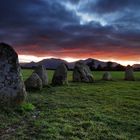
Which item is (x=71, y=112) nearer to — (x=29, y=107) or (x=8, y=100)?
(x=29, y=107)

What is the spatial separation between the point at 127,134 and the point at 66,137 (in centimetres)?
268

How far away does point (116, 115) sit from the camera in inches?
635

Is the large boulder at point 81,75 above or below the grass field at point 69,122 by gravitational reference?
above

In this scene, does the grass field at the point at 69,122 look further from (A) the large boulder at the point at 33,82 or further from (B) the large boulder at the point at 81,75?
(B) the large boulder at the point at 81,75

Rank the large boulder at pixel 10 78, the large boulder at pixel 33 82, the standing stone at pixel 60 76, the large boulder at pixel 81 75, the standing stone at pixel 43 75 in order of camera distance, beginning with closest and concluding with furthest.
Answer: the large boulder at pixel 10 78 < the large boulder at pixel 33 82 < the standing stone at pixel 43 75 < the standing stone at pixel 60 76 < the large boulder at pixel 81 75

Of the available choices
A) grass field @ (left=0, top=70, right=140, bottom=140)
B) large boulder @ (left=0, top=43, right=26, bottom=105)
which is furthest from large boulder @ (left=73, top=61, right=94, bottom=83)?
large boulder @ (left=0, top=43, right=26, bottom=105)

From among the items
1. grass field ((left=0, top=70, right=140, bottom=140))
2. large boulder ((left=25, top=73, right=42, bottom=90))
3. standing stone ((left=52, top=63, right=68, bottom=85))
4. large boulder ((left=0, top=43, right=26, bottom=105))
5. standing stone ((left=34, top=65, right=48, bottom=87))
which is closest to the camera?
grass field ((left=0, top=70, right=140, bottom=140))

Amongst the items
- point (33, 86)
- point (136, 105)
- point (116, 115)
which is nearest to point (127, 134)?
point (116, 115)

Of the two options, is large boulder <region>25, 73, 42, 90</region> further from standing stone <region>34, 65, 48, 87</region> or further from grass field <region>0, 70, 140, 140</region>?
grass field <region>0, 70, 140, 140</region>

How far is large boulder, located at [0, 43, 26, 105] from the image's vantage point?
1591 cm

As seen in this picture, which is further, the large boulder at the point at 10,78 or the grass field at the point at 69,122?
the large boulder at the point at 10,78

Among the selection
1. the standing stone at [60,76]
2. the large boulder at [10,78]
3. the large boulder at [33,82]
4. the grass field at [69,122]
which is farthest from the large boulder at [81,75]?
the large boulder at [10,78]

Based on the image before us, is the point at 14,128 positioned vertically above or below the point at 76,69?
below

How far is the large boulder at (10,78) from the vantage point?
15.9 meters
